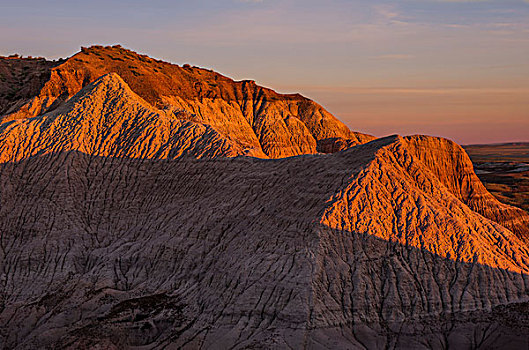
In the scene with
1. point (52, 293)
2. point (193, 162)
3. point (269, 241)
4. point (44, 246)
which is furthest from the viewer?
point (193, 162)

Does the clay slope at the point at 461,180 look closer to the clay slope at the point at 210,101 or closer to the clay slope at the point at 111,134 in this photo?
the clay slope at the point at 111,134

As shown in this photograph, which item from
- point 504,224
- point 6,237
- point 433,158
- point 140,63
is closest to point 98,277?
point 6,237

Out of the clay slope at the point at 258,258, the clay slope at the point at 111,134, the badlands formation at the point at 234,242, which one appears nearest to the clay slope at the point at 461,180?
the badlands formation at the point at 234,242

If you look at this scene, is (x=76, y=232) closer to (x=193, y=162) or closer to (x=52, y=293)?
(x=52, y=293)

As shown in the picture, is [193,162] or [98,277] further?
[193,162]

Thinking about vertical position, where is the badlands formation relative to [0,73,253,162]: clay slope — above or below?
below

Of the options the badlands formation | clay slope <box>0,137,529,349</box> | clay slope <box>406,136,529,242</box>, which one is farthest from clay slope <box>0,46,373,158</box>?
clay slope <box>406,136,529,242</box>

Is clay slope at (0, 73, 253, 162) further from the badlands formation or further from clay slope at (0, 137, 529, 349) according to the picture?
clay slope at (0, 137, 529, 349)

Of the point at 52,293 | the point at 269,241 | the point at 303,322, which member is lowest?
the point at 52,293
